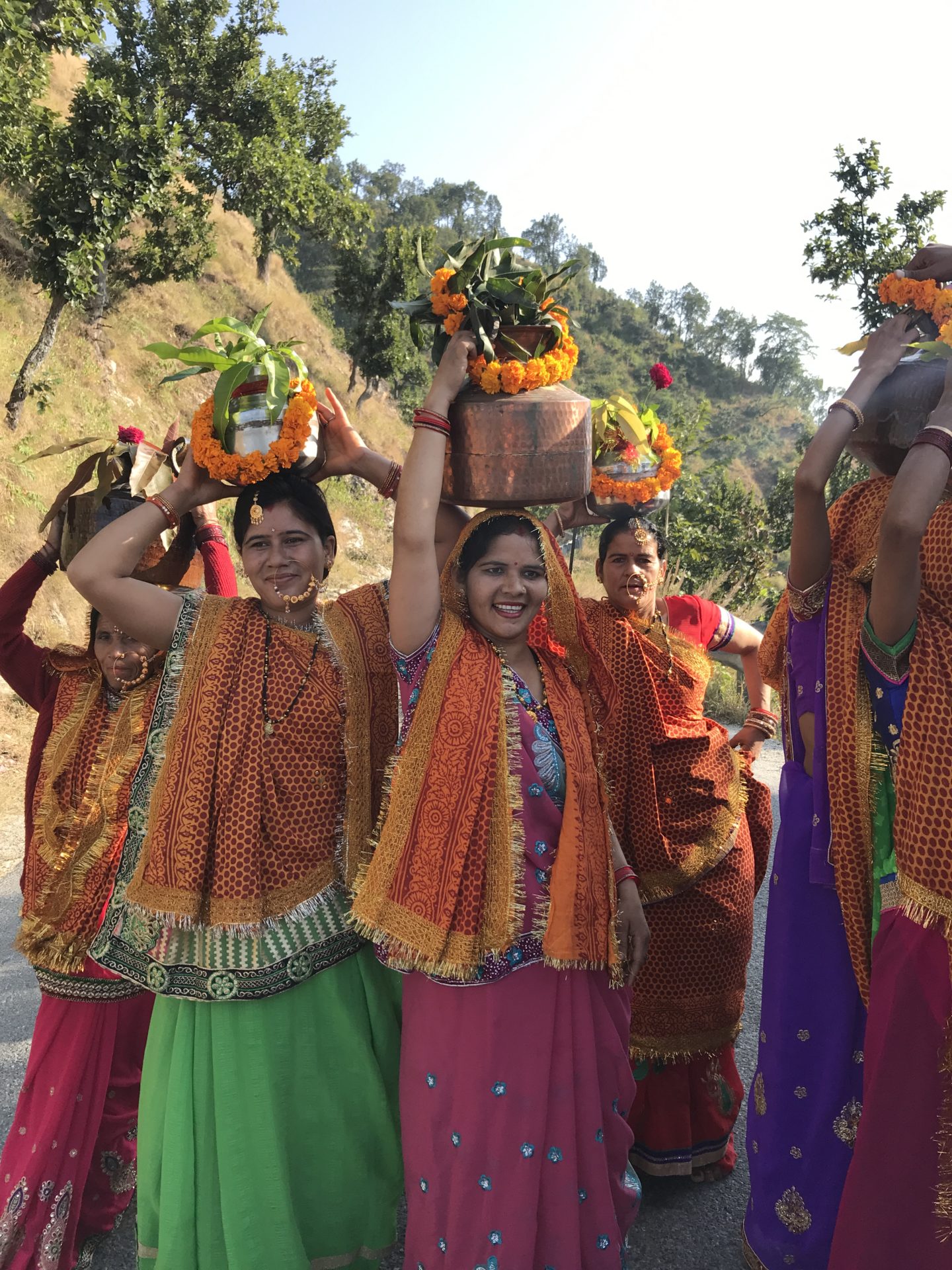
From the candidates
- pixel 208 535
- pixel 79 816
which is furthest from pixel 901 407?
pixel 79 816

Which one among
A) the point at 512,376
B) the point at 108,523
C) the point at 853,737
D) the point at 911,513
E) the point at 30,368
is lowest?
the point at 853,737

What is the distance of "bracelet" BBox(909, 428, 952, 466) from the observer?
214 centimetres

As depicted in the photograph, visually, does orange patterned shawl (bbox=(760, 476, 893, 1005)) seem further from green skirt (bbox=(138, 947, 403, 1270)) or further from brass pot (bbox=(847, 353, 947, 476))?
green skirt (bbox=(138, 947, 403, 1270))

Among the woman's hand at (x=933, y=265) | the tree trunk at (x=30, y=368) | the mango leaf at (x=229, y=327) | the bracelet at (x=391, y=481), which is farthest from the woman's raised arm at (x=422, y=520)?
the tree trunk at (x=30, y=368)

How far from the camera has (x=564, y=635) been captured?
278 cm

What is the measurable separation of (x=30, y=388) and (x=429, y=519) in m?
14.9

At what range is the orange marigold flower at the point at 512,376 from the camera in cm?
255

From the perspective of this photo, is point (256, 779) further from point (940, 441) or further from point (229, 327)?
point (940, 441)

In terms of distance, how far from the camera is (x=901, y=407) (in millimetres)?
2385

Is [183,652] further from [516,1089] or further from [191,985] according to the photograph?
[516,1089]

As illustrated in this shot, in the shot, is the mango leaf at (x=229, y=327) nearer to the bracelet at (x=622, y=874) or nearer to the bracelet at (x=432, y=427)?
the bracelet at (x=432, y=427)

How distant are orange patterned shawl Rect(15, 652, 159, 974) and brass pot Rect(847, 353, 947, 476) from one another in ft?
7.94

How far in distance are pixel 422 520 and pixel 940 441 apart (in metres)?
1.25

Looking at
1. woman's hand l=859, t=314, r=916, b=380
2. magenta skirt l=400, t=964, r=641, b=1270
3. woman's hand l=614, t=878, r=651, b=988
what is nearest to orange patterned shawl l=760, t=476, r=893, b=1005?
woman's hand l=859, t=314, r=916, b=380
